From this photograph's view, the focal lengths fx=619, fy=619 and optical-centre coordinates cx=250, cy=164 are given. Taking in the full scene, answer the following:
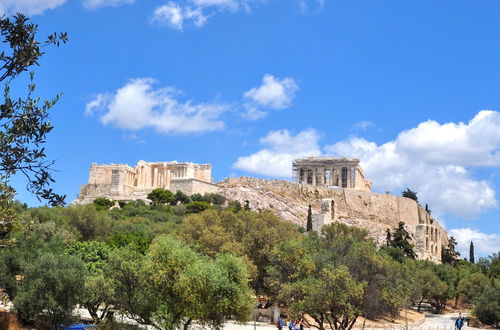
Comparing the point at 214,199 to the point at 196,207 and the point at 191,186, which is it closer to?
the point at 191,186

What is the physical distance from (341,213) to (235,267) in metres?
71.4

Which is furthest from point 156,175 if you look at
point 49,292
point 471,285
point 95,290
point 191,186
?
point 95,290

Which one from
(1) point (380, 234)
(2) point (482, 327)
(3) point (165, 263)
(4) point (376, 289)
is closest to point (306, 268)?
(4) point (376, 289)

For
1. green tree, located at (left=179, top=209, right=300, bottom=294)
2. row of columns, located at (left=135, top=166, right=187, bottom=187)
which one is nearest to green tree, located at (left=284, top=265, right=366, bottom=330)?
green tree, located at (left=179, top=209, right=300, bottom=294)

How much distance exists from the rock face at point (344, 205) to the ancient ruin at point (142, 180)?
14.2 ft

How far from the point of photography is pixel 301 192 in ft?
305

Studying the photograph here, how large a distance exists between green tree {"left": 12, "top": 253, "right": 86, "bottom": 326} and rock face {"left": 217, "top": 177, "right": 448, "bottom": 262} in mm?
60236

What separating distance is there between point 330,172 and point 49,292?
279ft

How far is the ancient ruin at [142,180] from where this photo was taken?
87444 mm

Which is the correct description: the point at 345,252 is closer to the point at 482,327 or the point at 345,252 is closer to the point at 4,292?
the point at 482,327

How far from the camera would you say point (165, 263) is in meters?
20.2

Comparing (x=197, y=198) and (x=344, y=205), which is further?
(x=344, y=205)

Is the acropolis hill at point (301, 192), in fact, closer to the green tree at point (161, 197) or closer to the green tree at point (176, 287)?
the green tree at point (161, 197)

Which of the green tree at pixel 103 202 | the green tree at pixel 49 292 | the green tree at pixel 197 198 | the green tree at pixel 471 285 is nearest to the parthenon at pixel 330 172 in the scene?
the green tree at pixel 197 198
